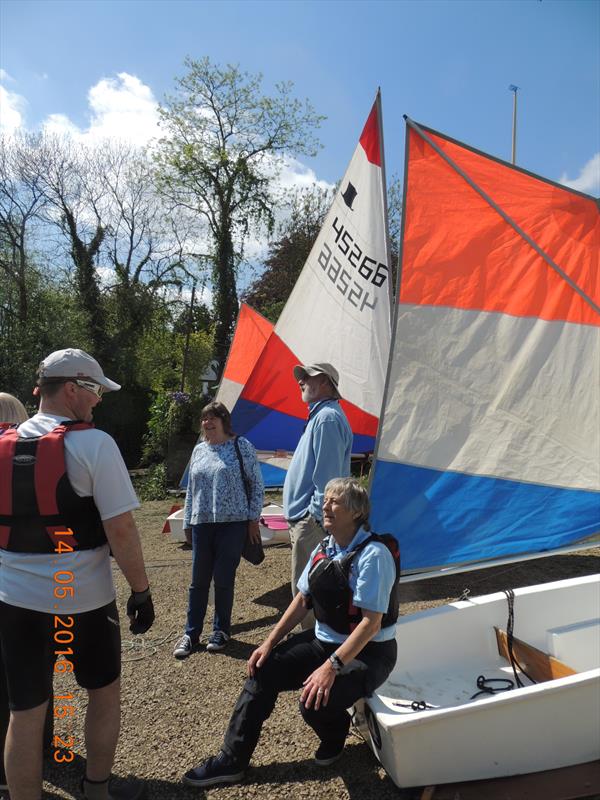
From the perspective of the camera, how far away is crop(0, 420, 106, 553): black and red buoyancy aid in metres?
1.91

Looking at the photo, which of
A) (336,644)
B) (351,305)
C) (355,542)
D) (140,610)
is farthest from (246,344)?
(140,610)

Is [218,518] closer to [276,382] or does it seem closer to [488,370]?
[488,370]

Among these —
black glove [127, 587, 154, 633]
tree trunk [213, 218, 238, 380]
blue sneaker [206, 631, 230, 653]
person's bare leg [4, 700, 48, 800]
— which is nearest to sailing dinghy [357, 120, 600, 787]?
blue sneaker [206, 631, 230, 653]

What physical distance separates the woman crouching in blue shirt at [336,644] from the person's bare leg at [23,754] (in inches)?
27.7

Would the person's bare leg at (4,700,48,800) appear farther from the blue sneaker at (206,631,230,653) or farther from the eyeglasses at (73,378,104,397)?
the blue sneaker at (206,631,230,653)

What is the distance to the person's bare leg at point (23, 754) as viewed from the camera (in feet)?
6.31

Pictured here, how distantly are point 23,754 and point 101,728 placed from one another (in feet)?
0.85

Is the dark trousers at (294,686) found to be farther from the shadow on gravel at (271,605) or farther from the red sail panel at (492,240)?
the red sail panel at (492,240)

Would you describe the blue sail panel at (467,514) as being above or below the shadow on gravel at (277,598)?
above

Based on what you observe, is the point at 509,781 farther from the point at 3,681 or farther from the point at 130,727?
the point at 3,681

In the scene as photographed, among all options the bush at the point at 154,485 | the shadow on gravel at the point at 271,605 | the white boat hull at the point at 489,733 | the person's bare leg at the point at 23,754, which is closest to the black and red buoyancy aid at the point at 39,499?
the person's bare leg at the point at 23,754

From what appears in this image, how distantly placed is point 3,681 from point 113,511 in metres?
0.99

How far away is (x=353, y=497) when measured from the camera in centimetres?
242

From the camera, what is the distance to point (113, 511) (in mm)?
1968
